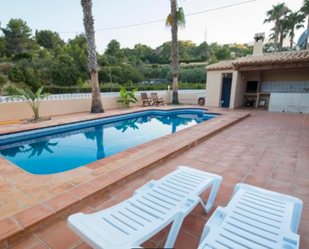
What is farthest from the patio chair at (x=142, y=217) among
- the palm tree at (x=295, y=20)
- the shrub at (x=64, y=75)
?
the palm tree at (x=295, y=20)

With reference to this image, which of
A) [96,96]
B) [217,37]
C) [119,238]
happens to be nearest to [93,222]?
[119,238]

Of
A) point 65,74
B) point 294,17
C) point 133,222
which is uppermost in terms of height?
point 294,17

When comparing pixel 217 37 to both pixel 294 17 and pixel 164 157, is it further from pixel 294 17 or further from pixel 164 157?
pixel 164 157

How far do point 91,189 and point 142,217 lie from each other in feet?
3.99

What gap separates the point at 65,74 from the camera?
73.2ft

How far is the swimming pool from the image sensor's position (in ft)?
16.2

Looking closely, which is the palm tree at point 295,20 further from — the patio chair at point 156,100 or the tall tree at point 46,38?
the tall tree at point 46,38

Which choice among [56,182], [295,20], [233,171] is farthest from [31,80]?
[295,20]

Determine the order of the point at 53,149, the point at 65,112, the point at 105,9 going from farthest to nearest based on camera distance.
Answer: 1. the point at 105,9
2. the point at 65,112
3. the point at 53,149

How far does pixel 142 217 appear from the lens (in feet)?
5.35

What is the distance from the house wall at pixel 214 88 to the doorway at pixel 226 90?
43 centimetres

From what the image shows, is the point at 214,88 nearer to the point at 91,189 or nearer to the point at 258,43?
the point at 258,43

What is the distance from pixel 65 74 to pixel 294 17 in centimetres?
2943

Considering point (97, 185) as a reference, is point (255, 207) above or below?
above
